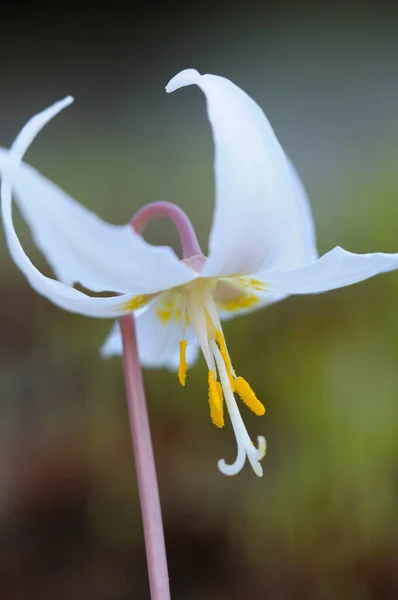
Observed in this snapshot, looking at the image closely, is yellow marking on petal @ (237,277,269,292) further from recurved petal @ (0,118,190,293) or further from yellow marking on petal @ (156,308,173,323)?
recurved petal @ (0,118,190,293)

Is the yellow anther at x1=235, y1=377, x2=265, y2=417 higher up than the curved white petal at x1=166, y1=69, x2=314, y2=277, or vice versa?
the curved white petal at x1=166, y1=69, x2=314, y2=277

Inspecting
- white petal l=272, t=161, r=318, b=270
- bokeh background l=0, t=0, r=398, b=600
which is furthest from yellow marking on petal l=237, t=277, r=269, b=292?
bokeh background l=0, t=0, r=398, b=600

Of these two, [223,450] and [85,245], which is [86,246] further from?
[223,450]

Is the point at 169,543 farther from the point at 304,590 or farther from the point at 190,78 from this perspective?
the point at 190,78

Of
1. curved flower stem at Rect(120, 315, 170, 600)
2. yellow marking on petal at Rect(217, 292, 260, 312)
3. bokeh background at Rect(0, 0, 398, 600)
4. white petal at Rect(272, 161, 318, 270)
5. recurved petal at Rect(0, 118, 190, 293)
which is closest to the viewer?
recurved petal at Rect(0, 118, 190, 293)

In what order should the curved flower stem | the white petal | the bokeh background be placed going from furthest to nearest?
1. the bokeh background
2. the white petal
3. the curved flower stem

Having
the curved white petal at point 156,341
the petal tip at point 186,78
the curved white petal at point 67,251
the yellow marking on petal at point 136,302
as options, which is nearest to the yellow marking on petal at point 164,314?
the curved white petal at point 156,341
